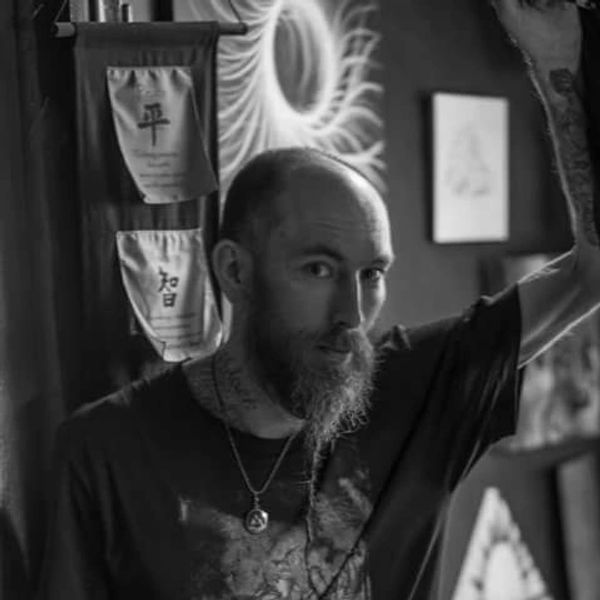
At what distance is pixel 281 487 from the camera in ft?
5.36

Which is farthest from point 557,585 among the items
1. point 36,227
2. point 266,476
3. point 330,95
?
point 36,227

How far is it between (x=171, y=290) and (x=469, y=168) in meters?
1.14

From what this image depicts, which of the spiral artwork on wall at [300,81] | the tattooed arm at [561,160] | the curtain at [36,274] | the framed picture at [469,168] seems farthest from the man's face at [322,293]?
the framed picture at [469,168]

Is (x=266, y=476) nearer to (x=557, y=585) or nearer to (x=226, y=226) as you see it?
(x=226, y=226)

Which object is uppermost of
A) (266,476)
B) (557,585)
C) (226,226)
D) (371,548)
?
(226,226)

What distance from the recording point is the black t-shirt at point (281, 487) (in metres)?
1.60

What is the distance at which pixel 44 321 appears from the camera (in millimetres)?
1759

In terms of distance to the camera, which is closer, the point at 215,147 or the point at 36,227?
the point at 36,227

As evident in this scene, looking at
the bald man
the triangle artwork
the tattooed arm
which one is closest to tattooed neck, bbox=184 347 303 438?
the bald man

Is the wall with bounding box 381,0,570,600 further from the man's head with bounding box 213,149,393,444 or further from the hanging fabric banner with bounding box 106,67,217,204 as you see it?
the man's head with bounding box 213,149,393,444

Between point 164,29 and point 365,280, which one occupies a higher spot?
point 164,29

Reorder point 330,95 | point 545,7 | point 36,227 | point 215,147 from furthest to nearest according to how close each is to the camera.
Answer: point 330,95
point 215,147
point 36,227
point 545,7

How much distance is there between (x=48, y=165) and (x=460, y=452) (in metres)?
0.70

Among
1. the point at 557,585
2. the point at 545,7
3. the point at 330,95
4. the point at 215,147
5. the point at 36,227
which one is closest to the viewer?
the point at 545,7
